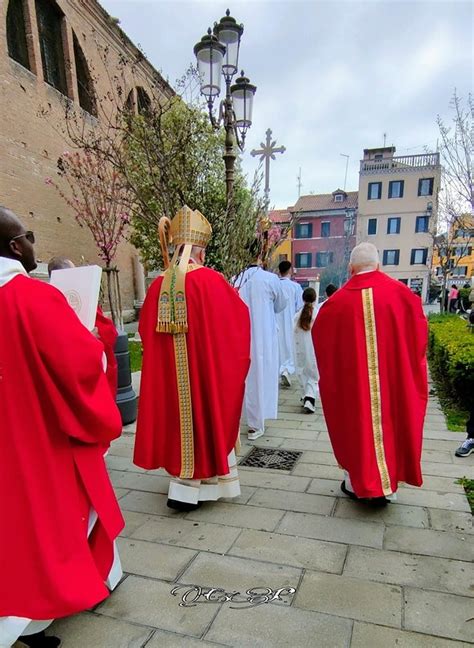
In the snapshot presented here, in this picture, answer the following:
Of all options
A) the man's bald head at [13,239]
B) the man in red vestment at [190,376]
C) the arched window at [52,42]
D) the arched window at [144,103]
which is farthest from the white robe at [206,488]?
the arched window at [52,42]

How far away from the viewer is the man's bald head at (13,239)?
1.70m

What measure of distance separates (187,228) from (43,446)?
195 centimetres

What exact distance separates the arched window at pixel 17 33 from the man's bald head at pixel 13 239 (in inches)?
477

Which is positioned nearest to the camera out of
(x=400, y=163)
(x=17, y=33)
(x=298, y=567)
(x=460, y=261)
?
(x=298, y=567)

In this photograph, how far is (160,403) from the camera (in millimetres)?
3033

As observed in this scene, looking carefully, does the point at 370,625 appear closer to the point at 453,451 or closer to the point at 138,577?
the point at 138,577

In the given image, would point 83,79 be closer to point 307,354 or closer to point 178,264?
point 307,354

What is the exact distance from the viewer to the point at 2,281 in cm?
162

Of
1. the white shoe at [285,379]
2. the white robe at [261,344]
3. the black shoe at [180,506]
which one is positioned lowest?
the white shoe at [285,379]

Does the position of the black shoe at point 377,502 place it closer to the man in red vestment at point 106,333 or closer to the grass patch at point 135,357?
the man in red vestment at point 106,333

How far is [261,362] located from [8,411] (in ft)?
11.0

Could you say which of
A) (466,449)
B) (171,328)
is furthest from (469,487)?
(171,328)

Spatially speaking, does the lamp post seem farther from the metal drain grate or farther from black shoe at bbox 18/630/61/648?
black shoe at bbox 18/630/61/648

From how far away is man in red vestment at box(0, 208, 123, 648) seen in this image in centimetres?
162
